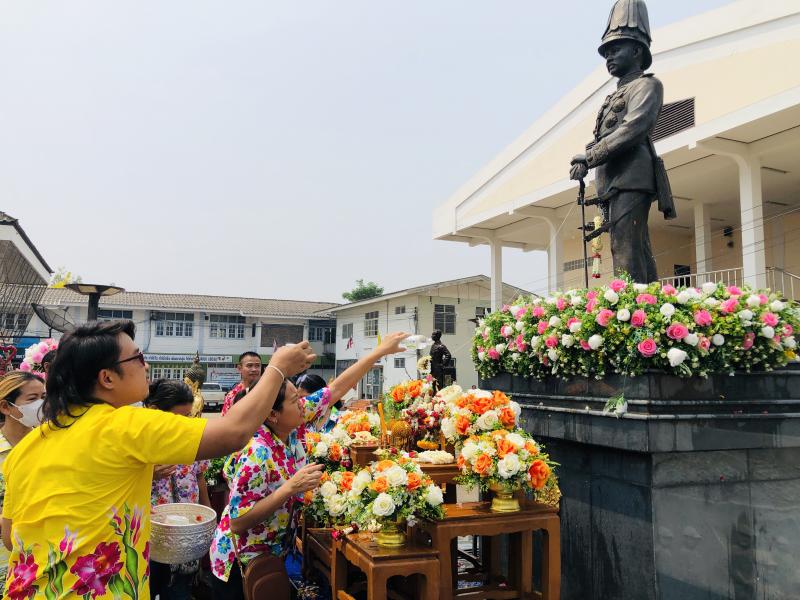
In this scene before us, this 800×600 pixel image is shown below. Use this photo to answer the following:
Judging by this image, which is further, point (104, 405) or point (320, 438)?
point (320, 438)

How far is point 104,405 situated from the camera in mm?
1923

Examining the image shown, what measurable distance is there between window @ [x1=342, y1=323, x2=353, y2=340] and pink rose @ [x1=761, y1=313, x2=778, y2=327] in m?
28.5

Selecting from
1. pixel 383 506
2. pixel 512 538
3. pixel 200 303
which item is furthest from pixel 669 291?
pixel 200 303

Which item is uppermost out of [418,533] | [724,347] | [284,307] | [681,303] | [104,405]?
[284,307]

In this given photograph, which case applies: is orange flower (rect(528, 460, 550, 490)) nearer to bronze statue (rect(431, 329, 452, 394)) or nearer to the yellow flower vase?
the yellow flower vase

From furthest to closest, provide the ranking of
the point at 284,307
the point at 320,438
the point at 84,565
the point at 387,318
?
1. the point at 284,307
2. the point at 387,318
3. the point at 320,438
4. the point at 84,565

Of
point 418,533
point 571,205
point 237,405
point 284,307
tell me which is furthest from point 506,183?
point 284,307

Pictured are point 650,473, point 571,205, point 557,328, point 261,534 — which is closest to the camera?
point 261,534

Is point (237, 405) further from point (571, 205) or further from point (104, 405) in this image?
point (571, 205)

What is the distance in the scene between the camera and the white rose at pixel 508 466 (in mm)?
3020

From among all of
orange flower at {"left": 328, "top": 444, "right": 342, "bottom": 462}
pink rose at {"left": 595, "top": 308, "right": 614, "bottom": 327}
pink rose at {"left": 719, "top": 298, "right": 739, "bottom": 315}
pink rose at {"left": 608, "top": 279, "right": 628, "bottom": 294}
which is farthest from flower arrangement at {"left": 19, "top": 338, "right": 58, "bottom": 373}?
pink rose at {"left": 719, "top": 298, "right": 739, "bottom": 315}

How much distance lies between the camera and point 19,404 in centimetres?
354

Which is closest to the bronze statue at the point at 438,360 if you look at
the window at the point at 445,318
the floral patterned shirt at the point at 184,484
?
the floral patterned shirt at the point at 184,484

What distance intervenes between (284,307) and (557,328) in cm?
3182
